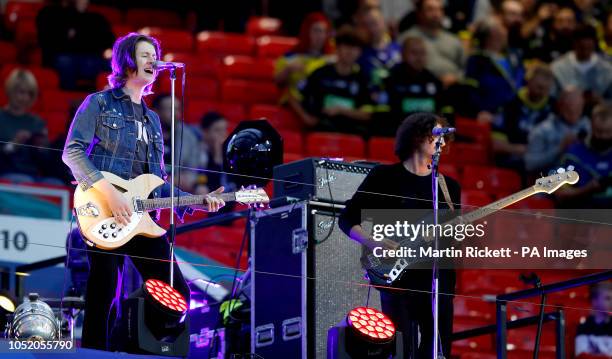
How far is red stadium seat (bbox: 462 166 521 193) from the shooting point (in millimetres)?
11039

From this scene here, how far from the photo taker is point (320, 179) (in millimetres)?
6949

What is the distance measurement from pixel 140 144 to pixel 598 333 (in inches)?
147

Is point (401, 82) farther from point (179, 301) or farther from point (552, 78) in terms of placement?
point (179, 301)

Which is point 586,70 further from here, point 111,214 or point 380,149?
point 111,214

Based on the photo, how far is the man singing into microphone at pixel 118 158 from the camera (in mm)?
6254

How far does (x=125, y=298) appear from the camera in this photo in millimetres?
6074

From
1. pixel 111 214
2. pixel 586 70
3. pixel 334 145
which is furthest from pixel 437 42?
pixel 111 214

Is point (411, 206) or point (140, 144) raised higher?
point (140, 144)

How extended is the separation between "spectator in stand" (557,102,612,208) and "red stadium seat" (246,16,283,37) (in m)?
3.11

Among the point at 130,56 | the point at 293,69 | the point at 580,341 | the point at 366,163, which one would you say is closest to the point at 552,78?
the point at 293,69

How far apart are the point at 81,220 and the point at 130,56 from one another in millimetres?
754

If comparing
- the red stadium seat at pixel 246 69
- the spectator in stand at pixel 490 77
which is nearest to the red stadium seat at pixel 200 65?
the red stadium seat at pixel 246 69

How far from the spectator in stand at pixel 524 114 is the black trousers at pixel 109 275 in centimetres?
569

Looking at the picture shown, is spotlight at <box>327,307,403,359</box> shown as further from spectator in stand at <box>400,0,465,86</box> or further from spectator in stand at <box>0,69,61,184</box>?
spectator in stand at <box>400,0,465,86</box>
